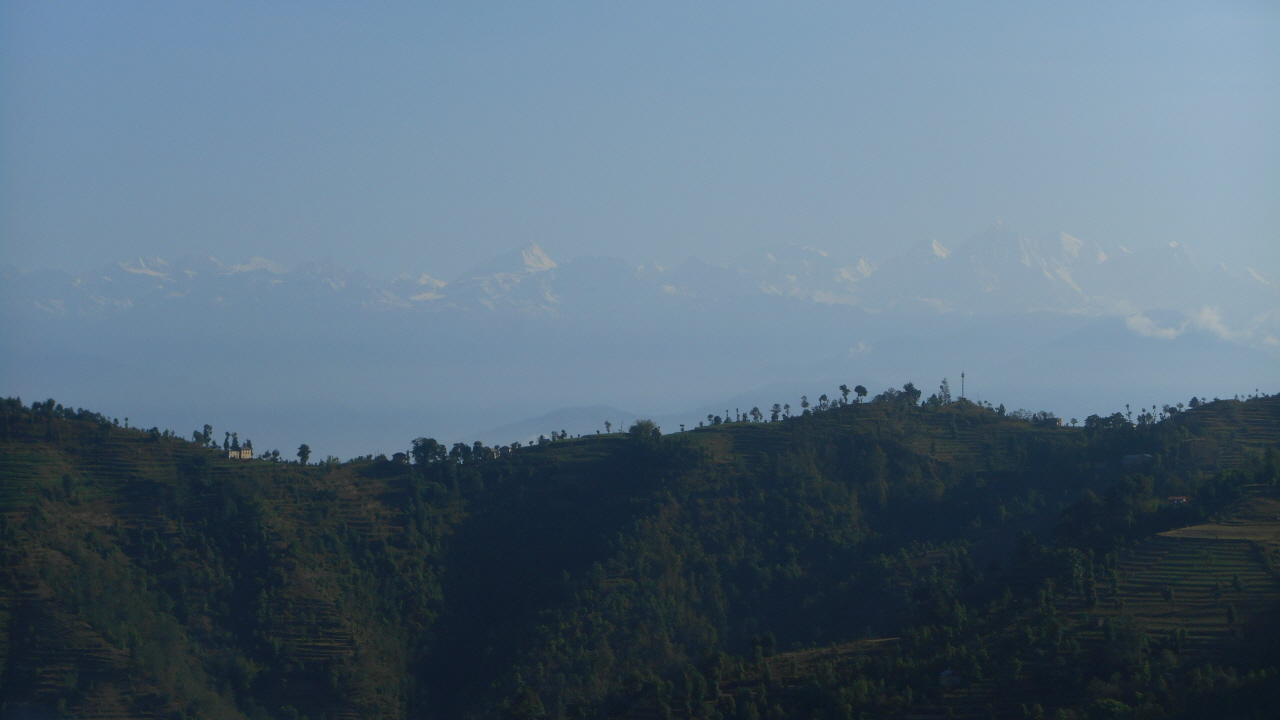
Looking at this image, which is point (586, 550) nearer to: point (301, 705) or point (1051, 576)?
point (301, 705)

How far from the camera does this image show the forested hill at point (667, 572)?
111ft

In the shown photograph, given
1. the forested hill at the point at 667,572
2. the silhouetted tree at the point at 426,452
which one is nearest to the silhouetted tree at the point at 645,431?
the forested hill at the point at 667,572

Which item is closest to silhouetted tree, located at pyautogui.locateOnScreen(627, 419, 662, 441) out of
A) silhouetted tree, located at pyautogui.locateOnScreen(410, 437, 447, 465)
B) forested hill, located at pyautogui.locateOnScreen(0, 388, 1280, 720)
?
forested hill, located at pyautogui.locateOnScreen(0, 388, 1280, 720)

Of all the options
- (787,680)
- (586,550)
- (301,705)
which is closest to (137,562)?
(301,705)

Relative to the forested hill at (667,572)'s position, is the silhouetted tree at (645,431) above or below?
above

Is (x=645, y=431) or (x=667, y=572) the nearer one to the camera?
(x=667, y=572)

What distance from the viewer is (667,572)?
4972cm

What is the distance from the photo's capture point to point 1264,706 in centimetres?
2803

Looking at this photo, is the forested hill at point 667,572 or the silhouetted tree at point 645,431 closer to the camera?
the forested hill at point 667,572

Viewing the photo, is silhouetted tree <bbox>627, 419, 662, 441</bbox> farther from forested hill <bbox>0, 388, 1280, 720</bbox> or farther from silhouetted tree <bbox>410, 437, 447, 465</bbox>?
silhouetted tree <bbox>410, 437, 447, 465</bbox>

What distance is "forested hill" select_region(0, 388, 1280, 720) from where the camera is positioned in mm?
33875

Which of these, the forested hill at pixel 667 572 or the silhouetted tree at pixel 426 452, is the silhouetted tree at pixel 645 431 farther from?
the silhouetted tree at pixel 426 452

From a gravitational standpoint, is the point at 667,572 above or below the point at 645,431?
below

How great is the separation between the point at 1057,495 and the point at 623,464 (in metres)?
22.3
